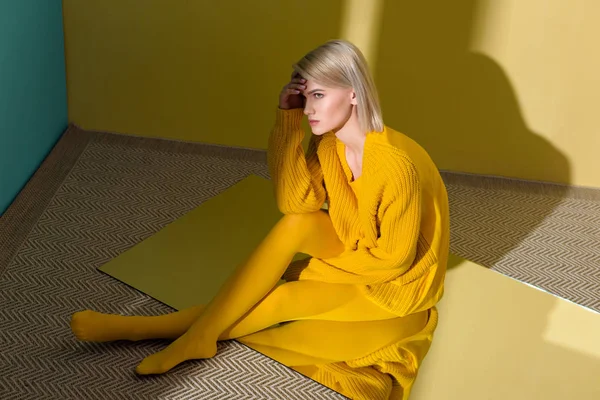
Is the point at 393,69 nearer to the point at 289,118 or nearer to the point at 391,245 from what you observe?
the point at 289,118

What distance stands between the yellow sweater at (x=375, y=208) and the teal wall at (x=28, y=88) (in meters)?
0.98

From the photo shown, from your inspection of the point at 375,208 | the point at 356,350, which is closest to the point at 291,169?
the point at 375,208

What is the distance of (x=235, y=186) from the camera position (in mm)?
2617

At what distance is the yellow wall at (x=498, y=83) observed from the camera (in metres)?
2.50

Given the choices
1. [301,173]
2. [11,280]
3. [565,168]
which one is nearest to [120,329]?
[11,280]

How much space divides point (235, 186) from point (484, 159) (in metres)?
0.89

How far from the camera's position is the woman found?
167 centimetres

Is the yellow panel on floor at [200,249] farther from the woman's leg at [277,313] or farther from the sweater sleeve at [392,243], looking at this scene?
the sweater sleeve at [392,243]

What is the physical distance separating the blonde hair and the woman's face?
0.7 inches

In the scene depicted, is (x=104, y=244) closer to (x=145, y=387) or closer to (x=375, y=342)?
(x=145, y=387)

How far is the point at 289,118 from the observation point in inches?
69.6

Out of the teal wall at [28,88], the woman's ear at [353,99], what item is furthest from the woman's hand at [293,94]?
the teal wall at [28,88]

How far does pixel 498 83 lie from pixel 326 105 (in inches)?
45.2

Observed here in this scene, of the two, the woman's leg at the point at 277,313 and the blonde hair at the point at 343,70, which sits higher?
the blonde hair at the point at 343,70
